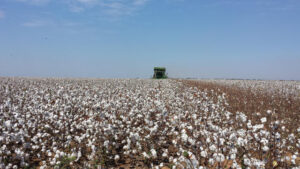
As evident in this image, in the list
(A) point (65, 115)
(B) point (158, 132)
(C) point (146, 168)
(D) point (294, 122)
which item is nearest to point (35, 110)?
(A) point (65, 115)

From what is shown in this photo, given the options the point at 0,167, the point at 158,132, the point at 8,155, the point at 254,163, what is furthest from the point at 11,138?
the point at 254,163

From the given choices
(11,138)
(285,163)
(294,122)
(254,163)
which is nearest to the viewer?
(254,163)

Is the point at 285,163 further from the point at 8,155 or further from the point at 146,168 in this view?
the point at 8,155

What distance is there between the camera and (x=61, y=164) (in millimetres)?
5332

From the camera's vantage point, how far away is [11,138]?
5.71 metres

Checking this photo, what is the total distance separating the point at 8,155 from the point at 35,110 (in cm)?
266

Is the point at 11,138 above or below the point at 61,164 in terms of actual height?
above

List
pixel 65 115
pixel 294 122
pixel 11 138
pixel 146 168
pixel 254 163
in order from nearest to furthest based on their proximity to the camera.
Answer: pixel 254 163, pixel 146 168, pixel 11 138, pixel 65 115, pixel 294 122

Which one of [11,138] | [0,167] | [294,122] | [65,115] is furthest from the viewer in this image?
[294,122]

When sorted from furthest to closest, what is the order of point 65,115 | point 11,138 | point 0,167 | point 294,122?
point 294,122, point 65,115, point 11,138, point 0,167

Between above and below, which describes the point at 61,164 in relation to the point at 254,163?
below

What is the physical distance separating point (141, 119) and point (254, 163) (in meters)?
4.83

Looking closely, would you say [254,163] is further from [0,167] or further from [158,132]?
[0,167]

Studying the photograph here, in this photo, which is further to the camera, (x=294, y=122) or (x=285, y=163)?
(x=294, y=122)
